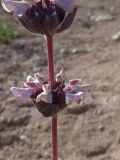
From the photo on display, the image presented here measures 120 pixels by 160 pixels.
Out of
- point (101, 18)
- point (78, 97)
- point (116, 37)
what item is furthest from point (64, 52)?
point (78, 97)

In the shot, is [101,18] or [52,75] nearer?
[52,75]

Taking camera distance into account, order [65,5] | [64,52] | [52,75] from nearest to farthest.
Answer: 1. [65,5]
2. [52,75]
3. [64,52]

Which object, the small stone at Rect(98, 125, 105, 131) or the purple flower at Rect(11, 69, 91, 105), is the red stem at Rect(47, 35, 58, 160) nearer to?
the purple flower at Rect(11, 69, 91, 105)

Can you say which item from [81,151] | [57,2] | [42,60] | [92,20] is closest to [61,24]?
[57,2]

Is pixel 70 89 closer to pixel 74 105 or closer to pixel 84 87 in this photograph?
pixel 84 87

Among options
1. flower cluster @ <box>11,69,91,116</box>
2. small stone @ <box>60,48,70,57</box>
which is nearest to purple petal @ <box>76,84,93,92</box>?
flower cluster @ <box>11,69,91,116</box>

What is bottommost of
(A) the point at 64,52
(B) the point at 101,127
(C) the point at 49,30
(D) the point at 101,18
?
(B) the point at 101,127
